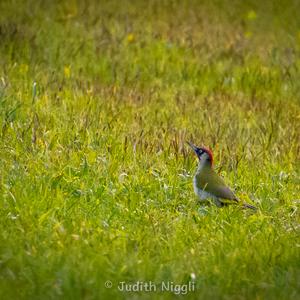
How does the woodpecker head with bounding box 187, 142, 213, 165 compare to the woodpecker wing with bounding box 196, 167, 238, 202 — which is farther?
the woodpecker head with bounding box 187, 142, 213, 165

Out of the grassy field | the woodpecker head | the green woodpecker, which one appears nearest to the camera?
the grassy field

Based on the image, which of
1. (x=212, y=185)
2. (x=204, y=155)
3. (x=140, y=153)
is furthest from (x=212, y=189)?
(x=140, y=153)

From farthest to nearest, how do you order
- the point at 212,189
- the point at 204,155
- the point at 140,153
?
the point at 140,153 → the point at 204,155 → the point at 212,189

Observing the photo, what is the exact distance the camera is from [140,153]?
7797 mm

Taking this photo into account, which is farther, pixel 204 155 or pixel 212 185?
pixel 204 155

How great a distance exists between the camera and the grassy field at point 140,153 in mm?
5711

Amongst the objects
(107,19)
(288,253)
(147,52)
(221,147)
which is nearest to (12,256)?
(288,253)

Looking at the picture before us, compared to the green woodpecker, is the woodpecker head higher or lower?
higher

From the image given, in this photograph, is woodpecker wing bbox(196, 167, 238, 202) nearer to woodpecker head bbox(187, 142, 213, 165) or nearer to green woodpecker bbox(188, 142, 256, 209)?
green woodpecker bbox(188, 142, 256, 209)

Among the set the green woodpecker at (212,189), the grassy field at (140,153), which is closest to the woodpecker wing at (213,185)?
the green woodpecker at (212,189)

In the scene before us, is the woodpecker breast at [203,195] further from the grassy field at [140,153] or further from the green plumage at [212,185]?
the grassy field at [140,153]

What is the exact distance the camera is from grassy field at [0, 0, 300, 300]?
571 centimetres

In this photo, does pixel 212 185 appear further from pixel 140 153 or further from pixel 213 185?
pixel 140 153

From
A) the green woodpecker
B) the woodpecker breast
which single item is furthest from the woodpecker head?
the woodpecker breast
